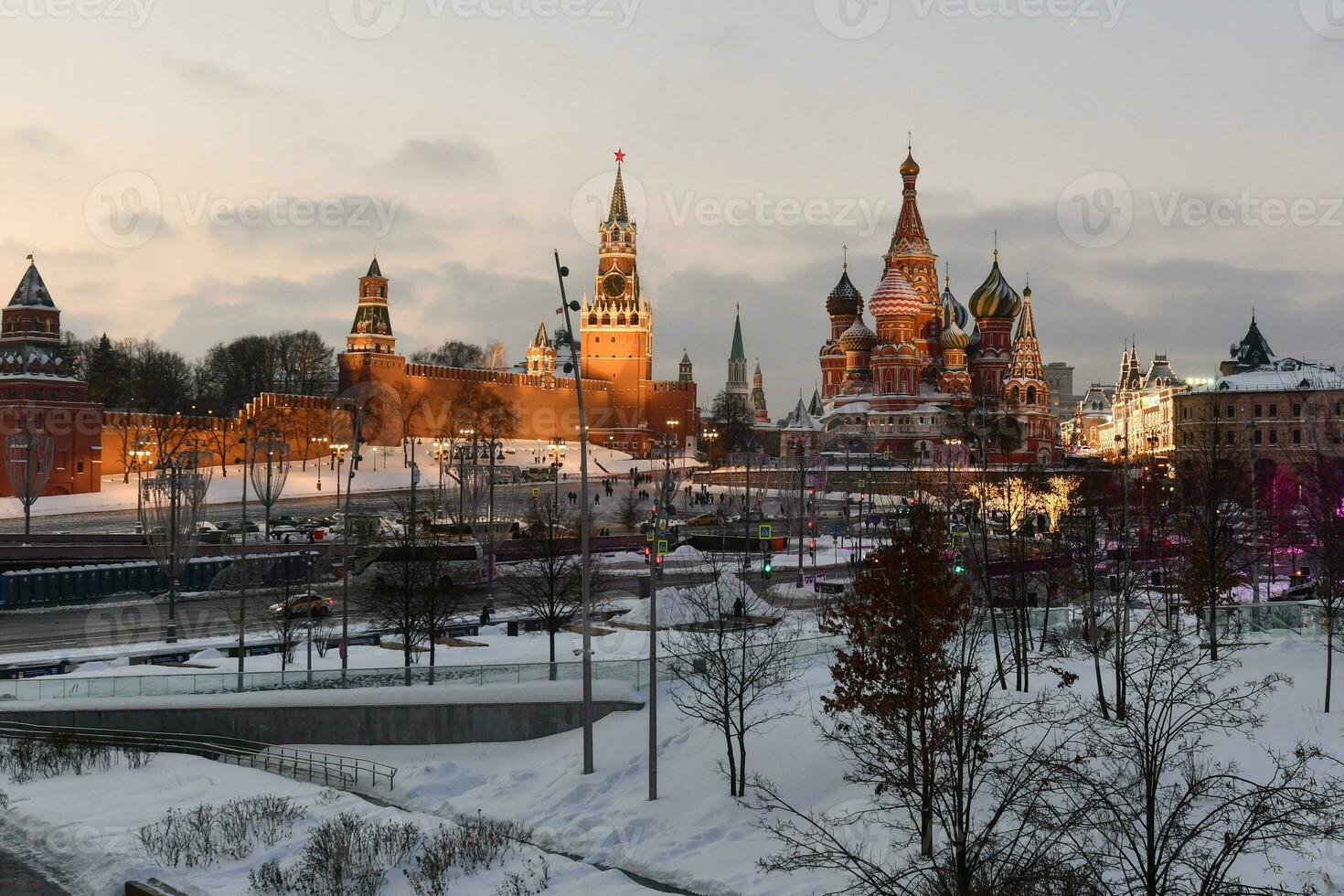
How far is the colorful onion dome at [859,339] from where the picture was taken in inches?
4309

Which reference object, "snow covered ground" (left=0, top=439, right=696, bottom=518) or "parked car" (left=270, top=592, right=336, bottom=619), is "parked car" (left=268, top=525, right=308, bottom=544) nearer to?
"snow covered ground" (left=0, top=439, right=696, bottom=518)

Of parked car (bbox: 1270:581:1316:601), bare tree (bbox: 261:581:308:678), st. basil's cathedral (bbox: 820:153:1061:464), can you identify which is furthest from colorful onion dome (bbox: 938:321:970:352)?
bare tree (bbox: 261:581:308:678)

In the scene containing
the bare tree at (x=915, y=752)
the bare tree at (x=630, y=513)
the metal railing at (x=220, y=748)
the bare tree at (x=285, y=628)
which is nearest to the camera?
the bare tree at (x=915, y=752)

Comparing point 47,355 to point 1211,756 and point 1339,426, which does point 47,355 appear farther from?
point 1339,426

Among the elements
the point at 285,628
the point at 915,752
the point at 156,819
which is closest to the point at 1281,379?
the point at 285,628

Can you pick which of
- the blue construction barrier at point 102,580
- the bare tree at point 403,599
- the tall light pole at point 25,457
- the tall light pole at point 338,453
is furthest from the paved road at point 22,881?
the tall light pole at point 338,453

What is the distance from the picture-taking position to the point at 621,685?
2359 cm

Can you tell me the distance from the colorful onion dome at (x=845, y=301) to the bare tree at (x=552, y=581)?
71319mm

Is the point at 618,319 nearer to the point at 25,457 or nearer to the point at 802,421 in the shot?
the point at 802,421

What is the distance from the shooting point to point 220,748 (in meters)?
23.1

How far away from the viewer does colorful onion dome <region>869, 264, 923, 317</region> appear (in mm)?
102875

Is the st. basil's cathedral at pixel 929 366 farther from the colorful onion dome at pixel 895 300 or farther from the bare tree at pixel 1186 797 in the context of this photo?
the bare tree at pixel 1186 797

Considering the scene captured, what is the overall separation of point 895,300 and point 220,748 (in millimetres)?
85876

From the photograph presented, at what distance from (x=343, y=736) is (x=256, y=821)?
14.5 ft
